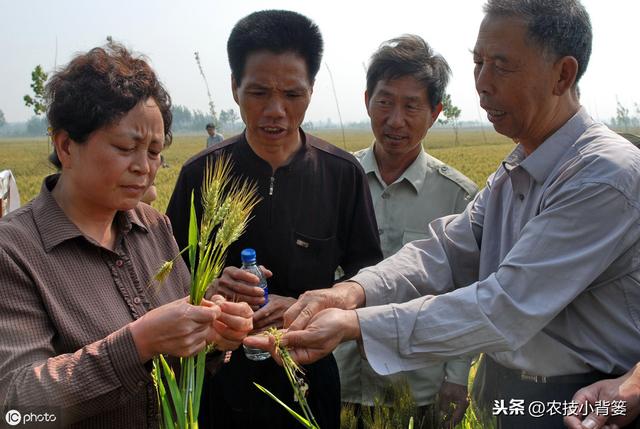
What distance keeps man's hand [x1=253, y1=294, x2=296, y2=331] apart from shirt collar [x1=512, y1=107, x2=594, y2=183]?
111cm

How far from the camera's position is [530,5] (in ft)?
7.06

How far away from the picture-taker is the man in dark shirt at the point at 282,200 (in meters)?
2.64

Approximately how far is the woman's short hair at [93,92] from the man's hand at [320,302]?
92cm

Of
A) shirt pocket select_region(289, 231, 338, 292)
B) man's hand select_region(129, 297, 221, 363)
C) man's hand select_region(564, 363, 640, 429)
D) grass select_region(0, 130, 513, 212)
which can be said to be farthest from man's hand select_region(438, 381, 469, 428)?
grass select_region(0, 130, 513, 212)

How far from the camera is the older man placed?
196 centimetres

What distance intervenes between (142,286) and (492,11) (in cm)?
164

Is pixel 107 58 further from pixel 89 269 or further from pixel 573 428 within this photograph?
pixel 573 428

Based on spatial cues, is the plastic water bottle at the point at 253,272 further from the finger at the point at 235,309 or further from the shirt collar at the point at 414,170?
the shirt collar at the point at 414,170

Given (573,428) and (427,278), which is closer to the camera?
(573,428)

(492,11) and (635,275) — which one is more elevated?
(492,11)

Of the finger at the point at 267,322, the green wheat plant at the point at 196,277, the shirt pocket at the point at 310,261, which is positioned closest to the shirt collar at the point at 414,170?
the shirt pocket at the point at 310,261

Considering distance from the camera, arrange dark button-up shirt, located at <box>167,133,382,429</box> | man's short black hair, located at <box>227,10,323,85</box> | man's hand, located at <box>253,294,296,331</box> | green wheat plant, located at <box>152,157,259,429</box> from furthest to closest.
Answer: man's short black hair, located at <box>227,10,323,85</box> → dark button-up shirt, located at <box>167,133,382,429</box> → man's hand, located at <box>253,294,296,331</box> → green wheat plant, located at <box>152,157,259,429</box>

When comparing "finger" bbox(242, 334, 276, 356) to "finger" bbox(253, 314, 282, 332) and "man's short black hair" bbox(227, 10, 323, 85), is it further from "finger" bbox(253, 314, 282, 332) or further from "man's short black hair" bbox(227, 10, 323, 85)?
"man's short black hair" bbox(227, 10, 323, 85)

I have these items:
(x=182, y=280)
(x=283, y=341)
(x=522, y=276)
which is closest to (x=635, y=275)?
(x=522, y=276)
